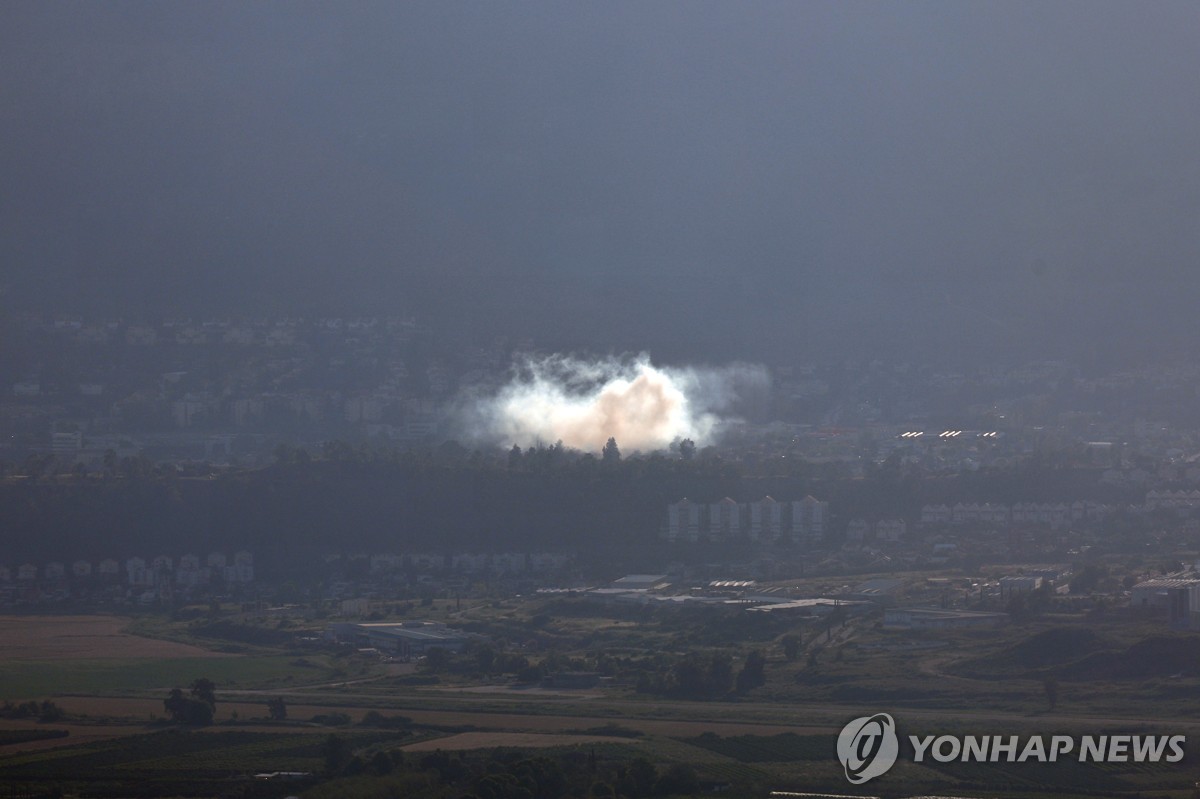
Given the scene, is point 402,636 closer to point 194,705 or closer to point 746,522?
point 194,705

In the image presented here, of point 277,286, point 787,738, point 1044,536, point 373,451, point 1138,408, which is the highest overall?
point 277,286

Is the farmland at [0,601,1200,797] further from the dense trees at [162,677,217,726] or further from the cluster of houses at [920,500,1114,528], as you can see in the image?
the cluster of houses at [920,500,1114,528]

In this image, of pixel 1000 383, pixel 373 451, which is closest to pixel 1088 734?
pixel 373 451

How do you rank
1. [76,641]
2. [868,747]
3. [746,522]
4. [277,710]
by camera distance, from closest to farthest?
[868,747], [277,710], [76,641], [746,522]

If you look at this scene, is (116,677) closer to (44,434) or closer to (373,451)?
(373,451)

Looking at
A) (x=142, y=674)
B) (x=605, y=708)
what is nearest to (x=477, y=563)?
(x=142, y=674)

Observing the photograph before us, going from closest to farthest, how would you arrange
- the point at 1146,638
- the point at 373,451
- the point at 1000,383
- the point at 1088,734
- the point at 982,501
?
1. the point at 1088,734
2. the point at 1146,638
3. the point at 982,501
4. the point at 373,451
5. the point at 1000,383

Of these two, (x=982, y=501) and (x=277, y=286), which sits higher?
(x=277, y=286)
